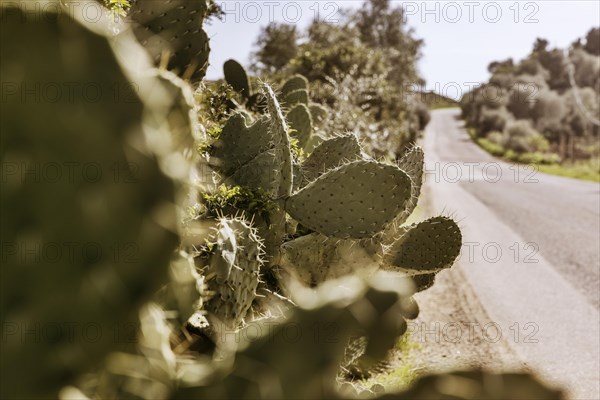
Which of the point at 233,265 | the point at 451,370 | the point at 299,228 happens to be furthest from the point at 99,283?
the point at 299,228

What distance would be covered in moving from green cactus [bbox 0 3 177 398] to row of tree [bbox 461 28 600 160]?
34243mm

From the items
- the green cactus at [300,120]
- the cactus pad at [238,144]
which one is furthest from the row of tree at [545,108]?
the cactus pad at [238,144]

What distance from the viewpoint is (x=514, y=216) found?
14.4m

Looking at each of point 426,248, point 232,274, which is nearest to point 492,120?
point 426,248

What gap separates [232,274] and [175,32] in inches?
34.2

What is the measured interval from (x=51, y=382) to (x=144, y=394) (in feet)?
0.48

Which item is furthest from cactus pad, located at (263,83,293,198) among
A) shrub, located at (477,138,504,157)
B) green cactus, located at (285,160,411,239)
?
shrub, located at (477,138,504,157)

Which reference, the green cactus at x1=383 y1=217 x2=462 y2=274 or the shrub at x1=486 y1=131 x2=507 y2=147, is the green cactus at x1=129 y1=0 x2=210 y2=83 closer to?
the green cactus at x1=383 y1=217 x2=462 y2=274

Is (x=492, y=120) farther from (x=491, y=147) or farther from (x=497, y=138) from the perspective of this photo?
(x=491, y=147)

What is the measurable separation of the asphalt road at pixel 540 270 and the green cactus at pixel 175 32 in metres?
1.56

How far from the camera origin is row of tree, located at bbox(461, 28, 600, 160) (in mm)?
45125

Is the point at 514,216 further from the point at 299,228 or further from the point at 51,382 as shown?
the point at 51,382

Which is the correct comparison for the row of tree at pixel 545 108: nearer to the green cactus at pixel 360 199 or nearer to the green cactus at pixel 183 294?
the green cactus at pixel 360 199

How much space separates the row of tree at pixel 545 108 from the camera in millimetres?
45125
